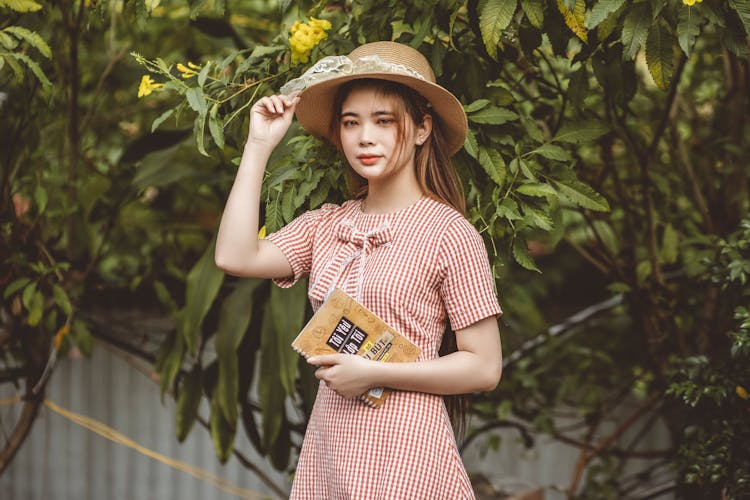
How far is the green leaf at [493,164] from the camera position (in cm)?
172

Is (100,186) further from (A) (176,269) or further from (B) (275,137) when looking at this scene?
(B) (275,137)

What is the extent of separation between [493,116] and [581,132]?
263mm

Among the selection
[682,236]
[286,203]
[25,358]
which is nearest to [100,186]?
[25,358]

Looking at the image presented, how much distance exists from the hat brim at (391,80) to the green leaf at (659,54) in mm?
352

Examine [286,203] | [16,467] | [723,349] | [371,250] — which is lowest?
[16,467]

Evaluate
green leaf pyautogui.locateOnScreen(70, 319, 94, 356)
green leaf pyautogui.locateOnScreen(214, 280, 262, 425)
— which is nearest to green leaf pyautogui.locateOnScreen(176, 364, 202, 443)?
green leaf pyautogui.locateOnScreen(214, 280, 262, 425)

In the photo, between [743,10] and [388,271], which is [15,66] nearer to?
[388,271]

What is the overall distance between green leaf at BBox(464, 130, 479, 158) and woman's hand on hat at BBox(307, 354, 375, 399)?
496mm

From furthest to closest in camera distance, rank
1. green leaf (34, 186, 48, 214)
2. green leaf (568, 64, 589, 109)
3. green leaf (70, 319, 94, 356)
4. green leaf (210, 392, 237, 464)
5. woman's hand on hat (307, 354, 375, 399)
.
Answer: green leaf (70, 319, 94, 356)
green leaf (210, 392, 237, 464)
green leaf (34, 186, 48, 214)
green leaf (568, 64, 589, 109)
woman's hand on hat (307, 354, 375, 399)

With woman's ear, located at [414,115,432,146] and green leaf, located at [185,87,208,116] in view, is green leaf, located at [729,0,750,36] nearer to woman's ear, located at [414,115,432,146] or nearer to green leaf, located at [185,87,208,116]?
woman's ear, located at [414,115,432,146]

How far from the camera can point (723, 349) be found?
8.32ft

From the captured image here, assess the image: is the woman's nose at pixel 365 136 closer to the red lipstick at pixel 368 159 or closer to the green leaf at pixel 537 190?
the red lipstick at pixel 368 159

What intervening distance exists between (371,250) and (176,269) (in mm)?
1647

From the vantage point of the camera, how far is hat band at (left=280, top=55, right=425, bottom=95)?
145 cm
